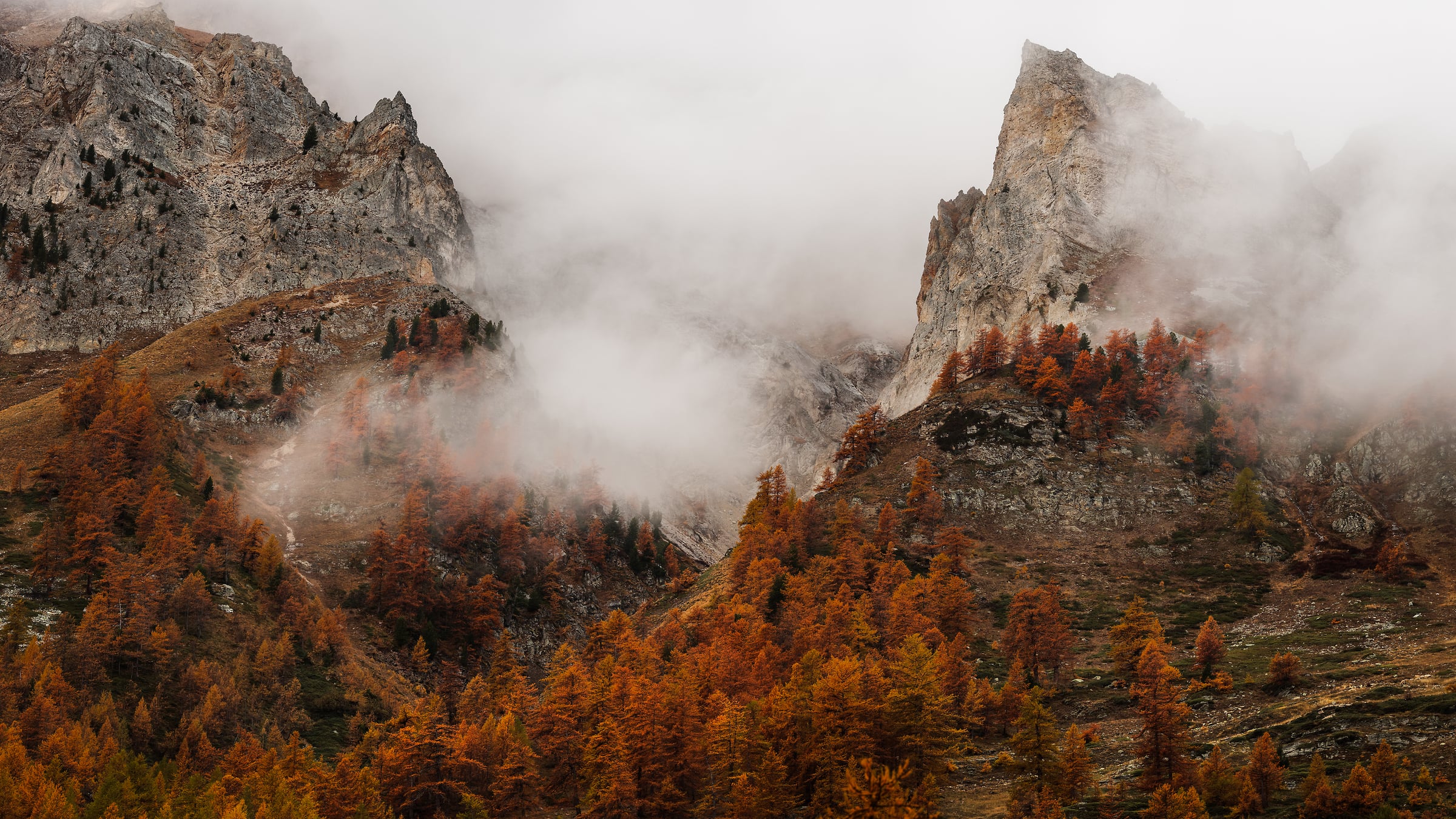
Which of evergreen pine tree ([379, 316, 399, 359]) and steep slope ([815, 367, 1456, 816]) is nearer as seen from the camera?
steep slope ([815, 367, 1456, 816])

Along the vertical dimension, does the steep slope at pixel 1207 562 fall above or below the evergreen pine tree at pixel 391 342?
below

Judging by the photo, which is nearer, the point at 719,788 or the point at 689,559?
the point at 719,788

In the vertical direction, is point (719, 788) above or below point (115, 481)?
below

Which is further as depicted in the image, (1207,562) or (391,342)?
(391,342)

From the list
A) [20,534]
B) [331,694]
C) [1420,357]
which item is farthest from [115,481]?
[1420,357]

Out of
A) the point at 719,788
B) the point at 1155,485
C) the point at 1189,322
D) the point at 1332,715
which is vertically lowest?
the point at 719,788

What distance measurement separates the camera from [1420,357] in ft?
461

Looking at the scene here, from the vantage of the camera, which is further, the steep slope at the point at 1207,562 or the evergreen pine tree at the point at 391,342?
the evergreen pine tree at the point at 391,342

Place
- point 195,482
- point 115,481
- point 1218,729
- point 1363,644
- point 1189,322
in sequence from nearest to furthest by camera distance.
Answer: point 1218,729
point 1363,644
point 115,481
point 195,482
point 1189,322

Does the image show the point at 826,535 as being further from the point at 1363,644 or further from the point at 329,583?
the point at 329,583

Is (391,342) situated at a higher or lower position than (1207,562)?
higher

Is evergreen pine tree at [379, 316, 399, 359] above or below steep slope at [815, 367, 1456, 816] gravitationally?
above

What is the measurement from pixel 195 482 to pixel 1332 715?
13030 centimetres

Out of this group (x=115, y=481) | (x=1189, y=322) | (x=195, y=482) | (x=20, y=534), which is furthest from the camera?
(x=1189, y=322)
